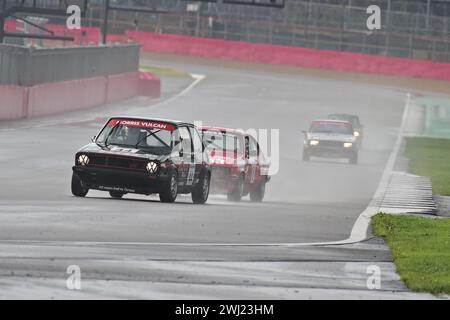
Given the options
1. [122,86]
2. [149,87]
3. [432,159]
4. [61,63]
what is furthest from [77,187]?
[149,87]

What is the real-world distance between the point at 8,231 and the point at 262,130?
3866 cm

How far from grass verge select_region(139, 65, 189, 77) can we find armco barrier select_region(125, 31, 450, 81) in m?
1.80

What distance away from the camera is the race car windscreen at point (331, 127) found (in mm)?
42000

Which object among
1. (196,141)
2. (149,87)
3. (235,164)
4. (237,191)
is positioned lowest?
(149,87)

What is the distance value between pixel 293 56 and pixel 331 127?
49.9 m

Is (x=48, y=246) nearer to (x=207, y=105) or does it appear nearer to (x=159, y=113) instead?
(x=159, y=113)

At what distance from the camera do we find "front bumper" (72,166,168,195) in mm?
20125

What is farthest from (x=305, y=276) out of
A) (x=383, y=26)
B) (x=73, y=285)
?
(x=383, y=26)

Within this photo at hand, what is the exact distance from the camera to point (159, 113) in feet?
185

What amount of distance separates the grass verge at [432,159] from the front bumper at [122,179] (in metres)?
10.1

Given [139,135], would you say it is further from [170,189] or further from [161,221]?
[161,221]

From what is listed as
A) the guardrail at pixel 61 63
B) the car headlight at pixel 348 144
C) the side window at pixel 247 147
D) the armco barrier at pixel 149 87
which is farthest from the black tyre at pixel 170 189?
the armco barrier at pixel 149 87

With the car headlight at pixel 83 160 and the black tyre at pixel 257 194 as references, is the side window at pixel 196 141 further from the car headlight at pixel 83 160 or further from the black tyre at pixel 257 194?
the black tyre at pixel 257 194

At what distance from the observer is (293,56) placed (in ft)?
301
